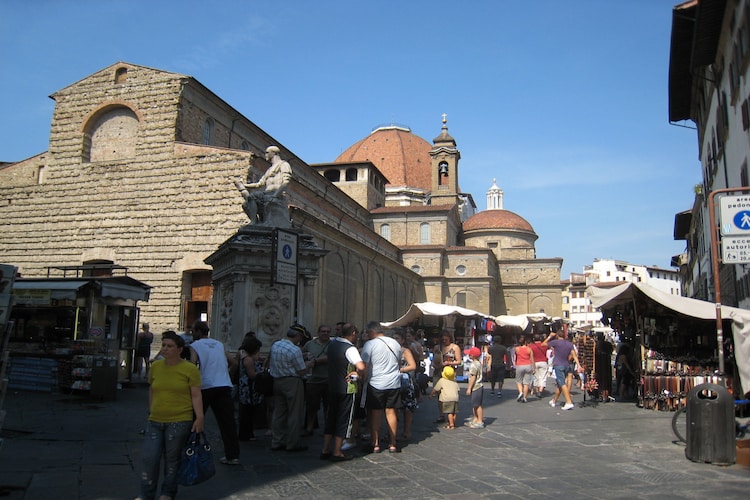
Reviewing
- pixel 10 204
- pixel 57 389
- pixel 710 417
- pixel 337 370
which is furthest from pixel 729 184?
pixel 10 204

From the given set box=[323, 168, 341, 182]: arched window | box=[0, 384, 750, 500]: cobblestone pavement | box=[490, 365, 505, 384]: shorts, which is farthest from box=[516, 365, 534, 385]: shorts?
box=[323, 168, 341, 182]: arched window

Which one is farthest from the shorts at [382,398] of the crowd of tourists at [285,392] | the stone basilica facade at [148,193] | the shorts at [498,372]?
the stone basilica facade at [148,193]

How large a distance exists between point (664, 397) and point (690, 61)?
11526 millimetres

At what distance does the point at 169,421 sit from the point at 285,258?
409 centimetres

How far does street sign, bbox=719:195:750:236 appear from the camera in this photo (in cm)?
727

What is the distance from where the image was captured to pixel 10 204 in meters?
25.0

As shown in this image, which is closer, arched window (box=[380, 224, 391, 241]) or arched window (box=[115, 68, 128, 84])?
arched window (box=[115, 68, 128, 84])

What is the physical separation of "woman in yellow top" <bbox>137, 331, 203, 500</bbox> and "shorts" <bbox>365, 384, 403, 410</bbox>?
109 inches

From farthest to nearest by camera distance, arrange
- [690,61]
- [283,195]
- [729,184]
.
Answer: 1. [690,61]
2. [729,184]
3. [283,195]

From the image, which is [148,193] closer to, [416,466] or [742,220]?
[416,466]

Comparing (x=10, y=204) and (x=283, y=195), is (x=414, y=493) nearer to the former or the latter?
(x=283, y=195)

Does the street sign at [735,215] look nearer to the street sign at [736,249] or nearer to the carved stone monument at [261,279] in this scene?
the street sign at [736,249]

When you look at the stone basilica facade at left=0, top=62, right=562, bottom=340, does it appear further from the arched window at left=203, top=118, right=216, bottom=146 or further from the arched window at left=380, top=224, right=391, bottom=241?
the arched window at left=380, top=224, right=391, bottom=241

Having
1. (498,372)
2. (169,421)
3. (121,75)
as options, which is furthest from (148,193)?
(169,421)
